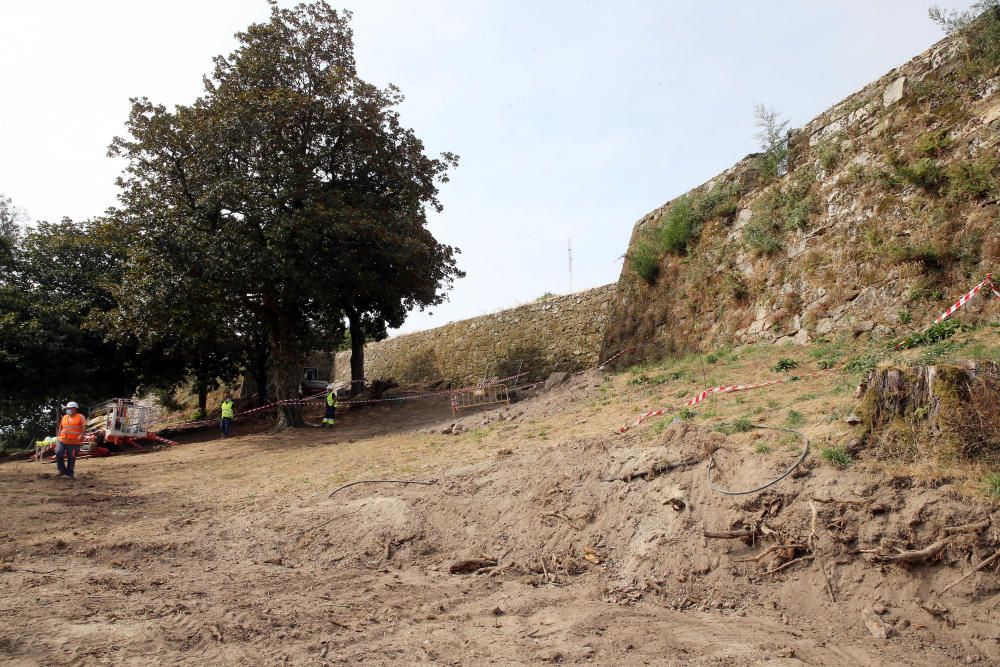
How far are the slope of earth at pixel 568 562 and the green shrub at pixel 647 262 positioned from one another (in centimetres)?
803

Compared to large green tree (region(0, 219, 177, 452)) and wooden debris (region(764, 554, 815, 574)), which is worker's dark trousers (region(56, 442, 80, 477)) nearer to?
large green tree (region(0, 219, 177, 452))

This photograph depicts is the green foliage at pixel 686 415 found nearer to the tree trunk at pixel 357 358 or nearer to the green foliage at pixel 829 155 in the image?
the green foliage at pixel 829 155

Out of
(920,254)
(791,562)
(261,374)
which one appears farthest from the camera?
(261,374)

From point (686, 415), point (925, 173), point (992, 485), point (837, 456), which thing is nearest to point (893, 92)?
point (925, 173)

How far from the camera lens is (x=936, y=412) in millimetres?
4766

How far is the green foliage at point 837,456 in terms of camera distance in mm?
4844

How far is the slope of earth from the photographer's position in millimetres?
3652

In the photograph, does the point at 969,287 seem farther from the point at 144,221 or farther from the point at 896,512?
the point at 144,221

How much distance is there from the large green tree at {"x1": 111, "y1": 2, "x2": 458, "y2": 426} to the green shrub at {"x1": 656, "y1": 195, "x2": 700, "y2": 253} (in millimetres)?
6426

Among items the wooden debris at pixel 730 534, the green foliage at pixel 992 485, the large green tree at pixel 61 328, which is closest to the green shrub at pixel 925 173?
the green foliage at pixel 992 485

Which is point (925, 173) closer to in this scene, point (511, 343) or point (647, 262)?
point (647, 262)

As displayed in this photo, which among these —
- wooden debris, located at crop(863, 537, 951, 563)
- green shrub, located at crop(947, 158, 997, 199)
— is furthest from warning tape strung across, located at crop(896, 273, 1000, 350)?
wooden debris, located at crop(863, 537, 951, 563)

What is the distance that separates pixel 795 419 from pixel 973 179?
6.53 meters

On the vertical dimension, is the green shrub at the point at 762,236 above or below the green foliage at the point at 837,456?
above
